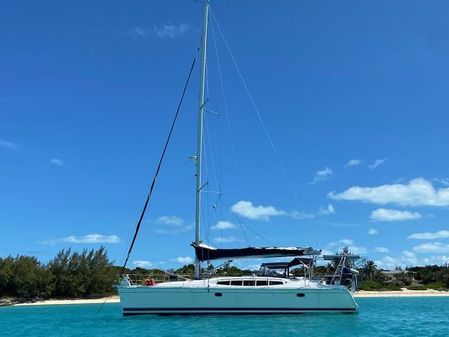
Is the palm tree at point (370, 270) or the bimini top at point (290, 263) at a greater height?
the palm tree at point (370, 270)

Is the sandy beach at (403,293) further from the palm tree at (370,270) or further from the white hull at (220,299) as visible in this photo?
the white hull at (220,299)

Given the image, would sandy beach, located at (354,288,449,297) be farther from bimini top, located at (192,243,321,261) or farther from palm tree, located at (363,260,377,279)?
bimini top, located at (192,243,321,261)

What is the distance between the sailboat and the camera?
33500mm

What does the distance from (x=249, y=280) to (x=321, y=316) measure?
480cm

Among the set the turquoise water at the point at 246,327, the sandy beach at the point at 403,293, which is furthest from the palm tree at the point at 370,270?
the turquoise water at the point at 246,327

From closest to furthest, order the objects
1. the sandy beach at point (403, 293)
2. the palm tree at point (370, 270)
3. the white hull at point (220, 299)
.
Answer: the white hull at point (220, 299) → the sandy beach at point (403, 293) → the palm tree at point (370, 270)

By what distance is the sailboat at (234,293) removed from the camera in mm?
33500

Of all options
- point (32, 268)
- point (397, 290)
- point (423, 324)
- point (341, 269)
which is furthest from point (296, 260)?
point (397, 290)

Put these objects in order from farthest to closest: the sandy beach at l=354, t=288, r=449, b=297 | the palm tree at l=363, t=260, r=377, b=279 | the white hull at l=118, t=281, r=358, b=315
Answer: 1. the palm tree at l=363, t=260, r=377, b=279
2. the sandy beach at l=354, t=288, r=449, b=297
3. the white hull at l=118, t=281, r=358, b=315

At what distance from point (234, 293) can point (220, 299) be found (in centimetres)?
90

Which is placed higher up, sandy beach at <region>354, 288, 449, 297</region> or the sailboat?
sandy beach at <region>354, 288, 449, 297</region>

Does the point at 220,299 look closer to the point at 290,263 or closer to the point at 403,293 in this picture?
the point at 290,263

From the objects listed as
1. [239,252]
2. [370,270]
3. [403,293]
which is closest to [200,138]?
[239,252]

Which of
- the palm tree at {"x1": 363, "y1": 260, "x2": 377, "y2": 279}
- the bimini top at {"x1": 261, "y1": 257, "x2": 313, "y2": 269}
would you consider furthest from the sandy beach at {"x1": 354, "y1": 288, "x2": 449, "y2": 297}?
the bimini top at {"x1": 261, "y1": 257, "x2": 313, "y2": 269}
